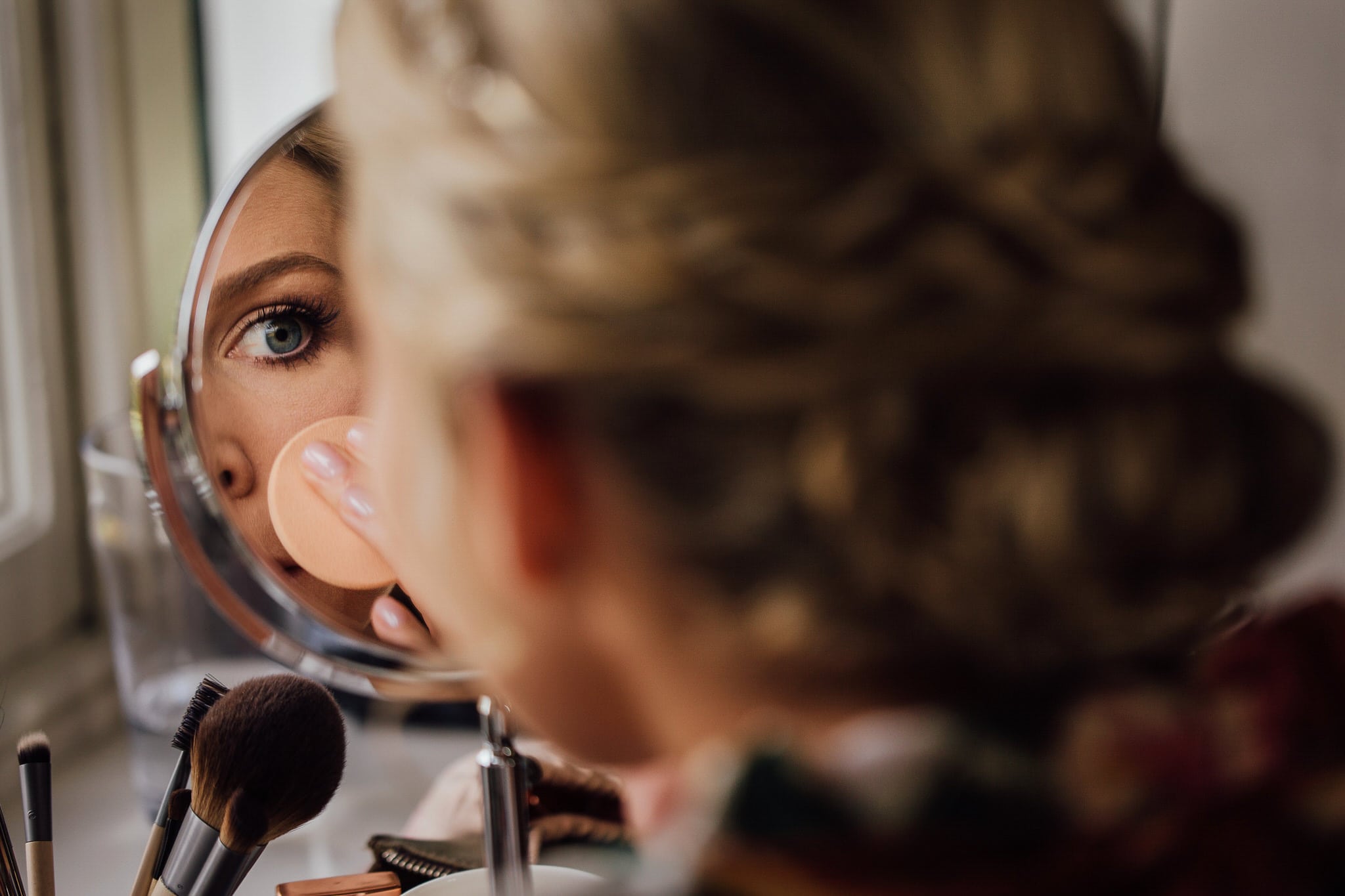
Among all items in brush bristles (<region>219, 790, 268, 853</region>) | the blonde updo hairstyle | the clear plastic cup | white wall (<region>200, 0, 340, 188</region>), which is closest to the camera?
the blonde updo hairstyle

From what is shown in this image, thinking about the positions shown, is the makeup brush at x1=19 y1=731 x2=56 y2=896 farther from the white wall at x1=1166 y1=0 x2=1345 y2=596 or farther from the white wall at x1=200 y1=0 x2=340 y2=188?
the white wall at x1=1166 y1=0 x2=1345 y2=596

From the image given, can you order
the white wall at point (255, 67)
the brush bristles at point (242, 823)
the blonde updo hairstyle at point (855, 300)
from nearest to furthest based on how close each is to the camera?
the blonde updo hairstyle at point (855, 300) < the brush bristles at point (242, 823) < the white wall at point (255, 67)

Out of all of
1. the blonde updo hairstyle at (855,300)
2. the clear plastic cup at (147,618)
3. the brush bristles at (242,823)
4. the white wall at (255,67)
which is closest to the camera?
the blonde updo hairstyle at (855,300)

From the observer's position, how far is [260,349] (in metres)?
0.44

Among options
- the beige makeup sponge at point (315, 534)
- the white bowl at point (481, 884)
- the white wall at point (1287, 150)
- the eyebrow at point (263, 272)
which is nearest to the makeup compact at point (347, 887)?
the white bowl at point (481, 884)

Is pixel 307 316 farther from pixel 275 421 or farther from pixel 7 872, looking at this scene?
pixel 7 872

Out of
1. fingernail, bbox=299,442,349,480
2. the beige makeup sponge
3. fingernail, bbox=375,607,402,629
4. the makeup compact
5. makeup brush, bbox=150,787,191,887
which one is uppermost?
fingernail, bbox=299,442,349,480

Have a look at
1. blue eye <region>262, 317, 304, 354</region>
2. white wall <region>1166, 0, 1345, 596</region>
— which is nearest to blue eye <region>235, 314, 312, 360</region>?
blue eye <region>262, 317, 304, 354</region>

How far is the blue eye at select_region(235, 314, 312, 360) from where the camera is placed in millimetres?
434

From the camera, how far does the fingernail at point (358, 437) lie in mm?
429

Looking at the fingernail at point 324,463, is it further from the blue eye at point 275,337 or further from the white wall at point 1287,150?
the white wall at point 1287,150

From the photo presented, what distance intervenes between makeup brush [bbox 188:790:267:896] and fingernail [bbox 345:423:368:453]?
0.44ft

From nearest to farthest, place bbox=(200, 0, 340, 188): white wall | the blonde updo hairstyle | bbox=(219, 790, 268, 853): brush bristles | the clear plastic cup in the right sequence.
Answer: the blonde updo hairstyle < bbox=(219, 790, 268, 853): brush bristles < the clear plastic cup < bbox=(200, 0, 340, 188): white wall

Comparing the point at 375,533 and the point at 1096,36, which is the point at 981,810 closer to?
the point at 1096,36
